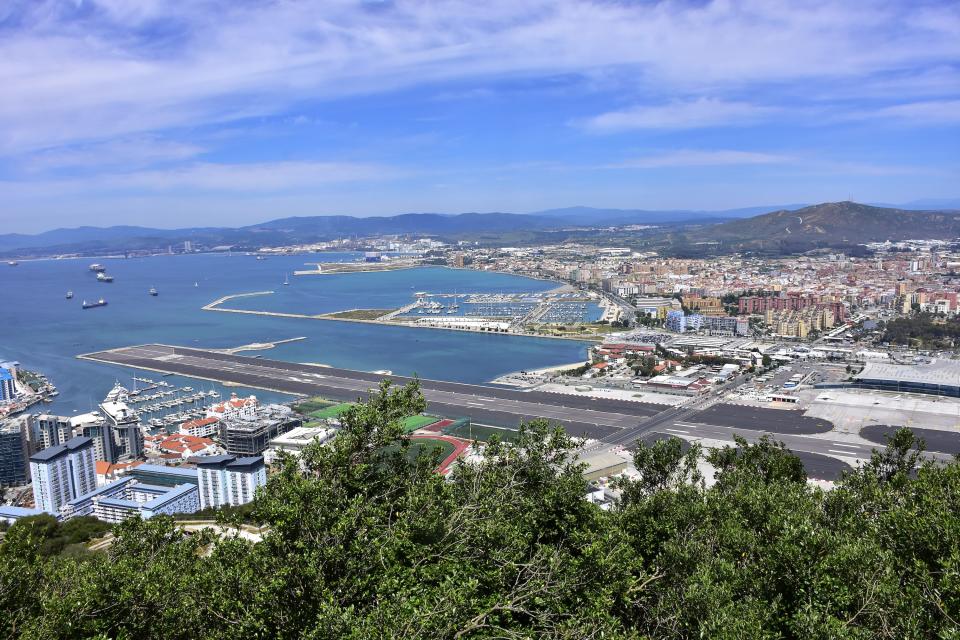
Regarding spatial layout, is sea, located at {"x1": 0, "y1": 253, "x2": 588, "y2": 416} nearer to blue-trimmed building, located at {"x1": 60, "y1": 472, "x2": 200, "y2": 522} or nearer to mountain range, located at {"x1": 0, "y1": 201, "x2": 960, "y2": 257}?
blue-trimmed building, located at {"x1": 60, "y1": 472, "x2": 200, "y2": 522}

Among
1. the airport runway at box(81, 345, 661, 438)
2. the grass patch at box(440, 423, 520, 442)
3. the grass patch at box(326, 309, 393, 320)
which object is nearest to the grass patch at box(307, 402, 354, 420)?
the airport runway at box(81, 345, 661, 438)


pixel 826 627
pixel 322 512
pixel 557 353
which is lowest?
pixel 557 353

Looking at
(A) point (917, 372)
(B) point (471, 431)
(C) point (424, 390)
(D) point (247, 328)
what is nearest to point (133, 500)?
(B) point (471, 431)

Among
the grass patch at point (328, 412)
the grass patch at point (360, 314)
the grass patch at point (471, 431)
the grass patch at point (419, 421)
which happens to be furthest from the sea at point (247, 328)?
the grass patch at point (471, 431)

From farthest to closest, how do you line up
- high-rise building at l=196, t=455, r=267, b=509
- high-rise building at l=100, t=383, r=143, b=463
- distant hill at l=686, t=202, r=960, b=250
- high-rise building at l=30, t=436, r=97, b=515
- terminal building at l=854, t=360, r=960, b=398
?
distant hill at l=686, t=202, r=960, b=250
terminal building at l=854, t=360, r=960, b=398
high-rise building at l=100, t=383, r=143, b=463
high-rise building at l=30, t=436, r=97, b=515
high-rise building at l=196, t=455, r=267, b=509

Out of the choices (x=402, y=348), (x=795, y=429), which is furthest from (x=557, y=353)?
(x=795, y=429)

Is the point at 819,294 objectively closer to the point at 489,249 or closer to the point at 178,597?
the point at 178,597
